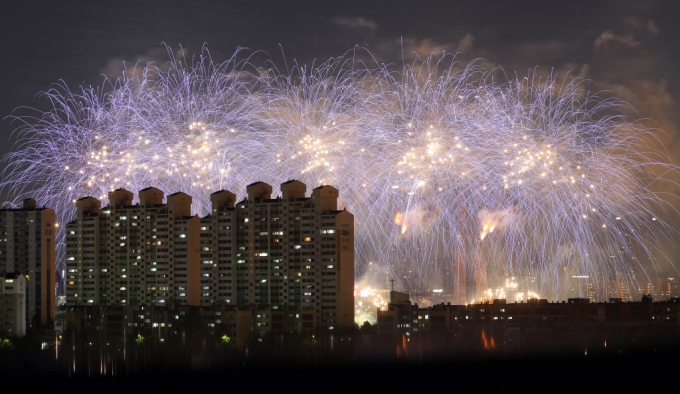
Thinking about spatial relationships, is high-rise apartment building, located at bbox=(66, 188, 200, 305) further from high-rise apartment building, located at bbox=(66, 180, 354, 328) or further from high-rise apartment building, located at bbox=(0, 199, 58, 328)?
high-rise apartment building, located at bbox=(0, 199, 58, 328)

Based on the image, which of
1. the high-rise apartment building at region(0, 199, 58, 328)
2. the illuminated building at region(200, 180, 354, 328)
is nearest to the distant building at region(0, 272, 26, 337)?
the high-rise apartment building at region(0, 199, 58, 328)

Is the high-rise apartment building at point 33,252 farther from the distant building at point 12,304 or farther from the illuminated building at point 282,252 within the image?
the illuminated building at point 282,252

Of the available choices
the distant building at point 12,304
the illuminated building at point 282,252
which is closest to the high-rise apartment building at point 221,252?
the illuminated building at point 282,252

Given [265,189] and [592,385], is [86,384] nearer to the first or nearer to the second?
[265,189]

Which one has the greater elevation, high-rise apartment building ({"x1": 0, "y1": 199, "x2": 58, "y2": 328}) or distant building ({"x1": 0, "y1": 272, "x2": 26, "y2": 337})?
high-rise apartment building ({"x1": 0, "y1": 199, "x2": 58, "y2": 328})

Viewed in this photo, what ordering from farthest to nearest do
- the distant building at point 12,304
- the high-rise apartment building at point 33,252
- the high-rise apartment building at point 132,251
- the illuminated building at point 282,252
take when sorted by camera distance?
1. the high-rise apartment building at point 33,252
2. the high-rise apartment building at point 132,251
3. the distant building at point 12,304
4. the illuminated building at point 282,252

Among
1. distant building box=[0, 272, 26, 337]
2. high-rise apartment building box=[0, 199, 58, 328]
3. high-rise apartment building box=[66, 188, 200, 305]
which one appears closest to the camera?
distant building box=[0, 272, 26, 337]

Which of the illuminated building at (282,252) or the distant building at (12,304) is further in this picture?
the distant building at (12,304)
